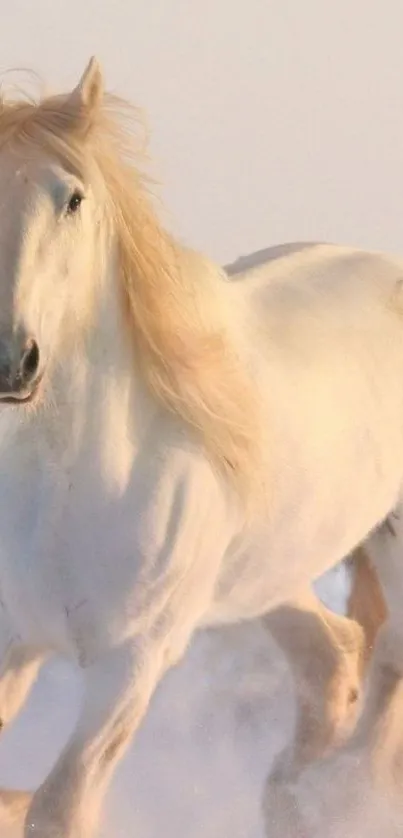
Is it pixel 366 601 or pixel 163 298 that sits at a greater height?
pixel 163 298

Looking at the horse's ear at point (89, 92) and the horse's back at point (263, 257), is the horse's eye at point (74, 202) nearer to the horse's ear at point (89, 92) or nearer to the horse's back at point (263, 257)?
the horse's ear at point (89, 92)

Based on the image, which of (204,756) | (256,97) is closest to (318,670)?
(204,756)

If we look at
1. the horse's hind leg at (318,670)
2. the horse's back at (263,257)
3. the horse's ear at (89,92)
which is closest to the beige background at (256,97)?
the horse's back at (263,257)

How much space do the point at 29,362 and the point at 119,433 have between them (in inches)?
3.5

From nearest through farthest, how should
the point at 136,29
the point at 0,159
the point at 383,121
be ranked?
the point at 0,159, the point at 136,29, the point at 383,121

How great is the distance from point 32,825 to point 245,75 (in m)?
0.70

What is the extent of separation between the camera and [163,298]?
457 millimetres

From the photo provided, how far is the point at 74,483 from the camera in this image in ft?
1.50

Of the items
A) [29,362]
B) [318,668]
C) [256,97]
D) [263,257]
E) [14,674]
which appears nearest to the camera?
[29,362]

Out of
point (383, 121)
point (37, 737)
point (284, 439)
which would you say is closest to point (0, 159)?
point (284, 439)

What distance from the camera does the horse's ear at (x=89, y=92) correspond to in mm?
419

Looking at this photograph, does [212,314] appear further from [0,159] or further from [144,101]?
[144,101]

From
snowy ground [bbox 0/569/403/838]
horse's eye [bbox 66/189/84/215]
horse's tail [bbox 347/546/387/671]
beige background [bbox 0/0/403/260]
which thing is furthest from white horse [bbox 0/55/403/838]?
beige background [bbox 0/0/403/260]

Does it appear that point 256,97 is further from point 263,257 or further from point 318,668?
point 318,668
